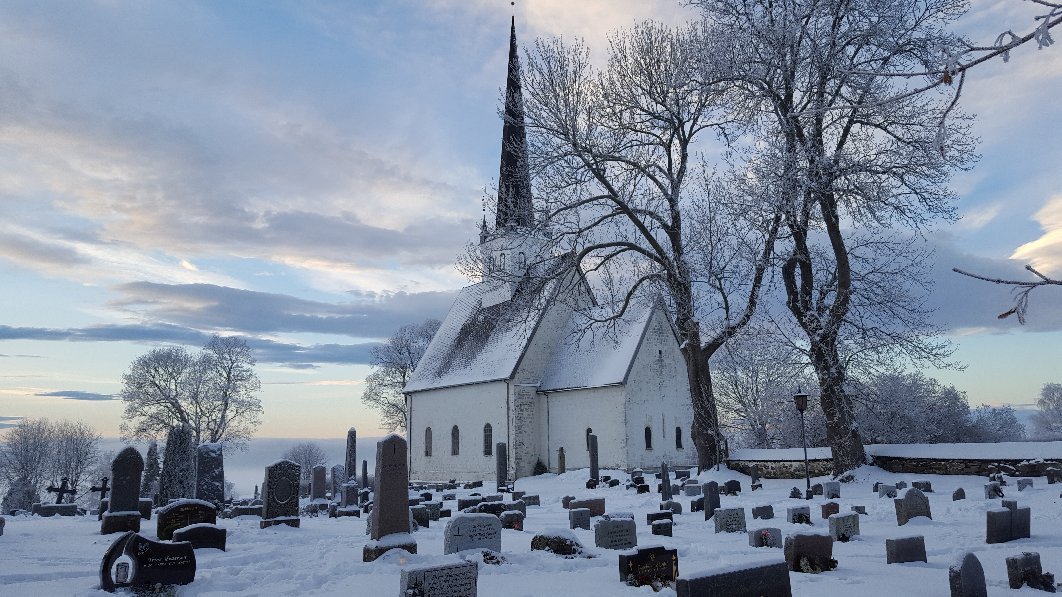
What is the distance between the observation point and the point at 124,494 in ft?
47.7

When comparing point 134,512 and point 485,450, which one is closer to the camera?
point 134,512

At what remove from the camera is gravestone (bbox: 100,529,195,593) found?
24.5 feet

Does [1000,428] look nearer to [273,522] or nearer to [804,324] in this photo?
[804,324]

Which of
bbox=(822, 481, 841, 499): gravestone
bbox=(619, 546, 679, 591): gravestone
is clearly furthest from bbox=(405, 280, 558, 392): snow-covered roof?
bbox=(619, 546, 679, 591): gravestone

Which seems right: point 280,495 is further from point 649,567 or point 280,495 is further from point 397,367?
point 397,367

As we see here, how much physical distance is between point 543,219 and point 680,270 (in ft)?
14.2

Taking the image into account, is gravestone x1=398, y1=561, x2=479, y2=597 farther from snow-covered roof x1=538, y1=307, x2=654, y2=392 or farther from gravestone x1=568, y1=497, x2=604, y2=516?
snow-covered roof x1=538, y1=307, x2=654, y2=392

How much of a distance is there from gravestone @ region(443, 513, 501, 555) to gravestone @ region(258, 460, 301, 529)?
20.4 feet

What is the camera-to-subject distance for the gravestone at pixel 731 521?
36.4ft

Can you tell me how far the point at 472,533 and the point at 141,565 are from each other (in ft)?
12.5

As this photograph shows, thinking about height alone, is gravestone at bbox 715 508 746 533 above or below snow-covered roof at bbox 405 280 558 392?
below

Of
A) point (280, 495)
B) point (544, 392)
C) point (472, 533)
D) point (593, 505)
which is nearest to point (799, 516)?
point (593, 505)

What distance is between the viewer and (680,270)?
1998cm

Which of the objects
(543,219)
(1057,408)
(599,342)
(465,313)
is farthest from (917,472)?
(1057,408)
